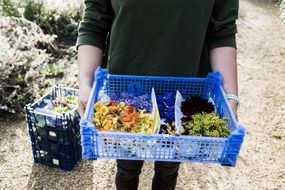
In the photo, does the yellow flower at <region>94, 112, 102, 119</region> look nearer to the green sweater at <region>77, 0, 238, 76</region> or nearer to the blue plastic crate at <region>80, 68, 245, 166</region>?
the blue plastic crate at <region>80, 68, 245, 166</region>

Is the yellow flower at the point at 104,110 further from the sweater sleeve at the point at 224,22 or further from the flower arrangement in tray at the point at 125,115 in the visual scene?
the sweater sleeve at the point at 224,22

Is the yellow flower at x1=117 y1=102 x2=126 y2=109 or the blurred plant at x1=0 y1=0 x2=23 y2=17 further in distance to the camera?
the blurred plant at x1=0 y1=0 x2=23 y2=17

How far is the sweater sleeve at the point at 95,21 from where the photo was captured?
1509 millimetres

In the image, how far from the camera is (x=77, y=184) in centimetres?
278

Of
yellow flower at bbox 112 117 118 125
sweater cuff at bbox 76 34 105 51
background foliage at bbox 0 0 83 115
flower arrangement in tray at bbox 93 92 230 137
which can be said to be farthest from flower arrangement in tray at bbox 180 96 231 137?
background foliage at bbox 0 0 83 115

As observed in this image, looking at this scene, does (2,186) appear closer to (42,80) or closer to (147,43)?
(42,80)

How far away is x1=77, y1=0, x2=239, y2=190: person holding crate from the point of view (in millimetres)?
1400

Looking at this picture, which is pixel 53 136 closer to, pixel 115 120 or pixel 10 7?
pixel 115 120

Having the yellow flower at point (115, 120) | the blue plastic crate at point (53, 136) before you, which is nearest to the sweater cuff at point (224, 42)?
the yellow flower at point (115, 120)

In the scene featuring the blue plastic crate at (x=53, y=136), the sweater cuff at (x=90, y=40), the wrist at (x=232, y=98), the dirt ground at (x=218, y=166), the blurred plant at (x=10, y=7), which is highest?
the sweater cuff at (x=90, y=40)

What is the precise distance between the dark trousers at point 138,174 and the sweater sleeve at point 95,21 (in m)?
0.64

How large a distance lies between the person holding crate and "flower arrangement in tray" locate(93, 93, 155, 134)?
134 millimetres

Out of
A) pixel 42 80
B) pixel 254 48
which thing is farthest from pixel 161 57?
pixel 254 48

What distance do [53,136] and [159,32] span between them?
1676mm
